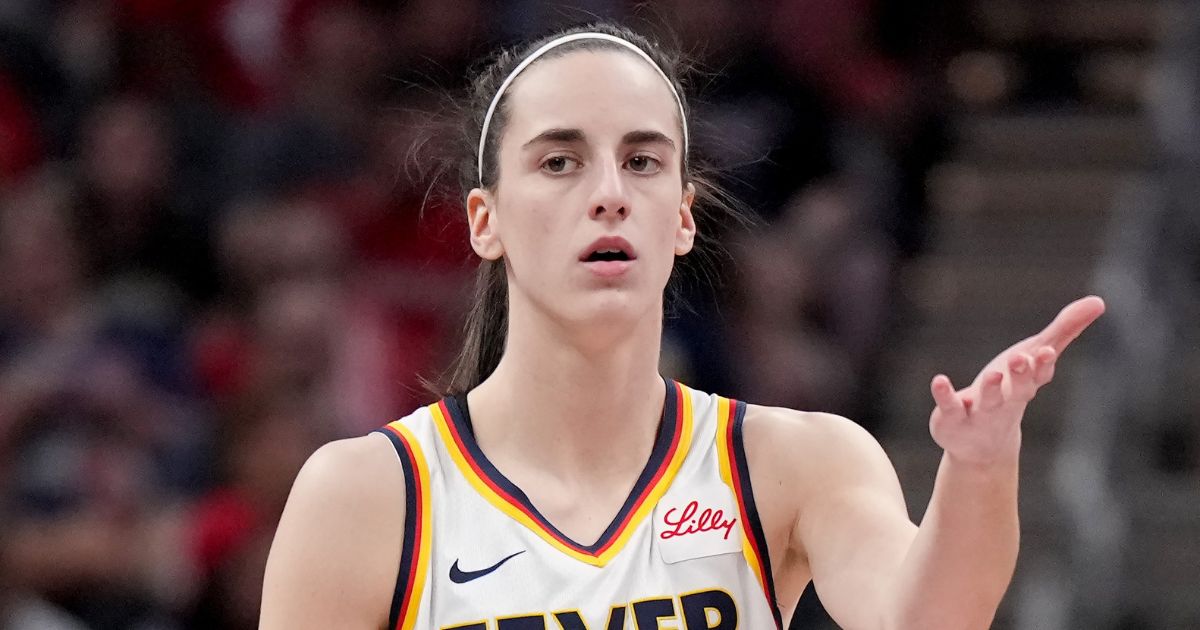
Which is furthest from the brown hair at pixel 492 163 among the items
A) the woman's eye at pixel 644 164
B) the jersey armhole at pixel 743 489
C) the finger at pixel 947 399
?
the finger at pixel 947 399

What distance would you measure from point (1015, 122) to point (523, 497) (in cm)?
578

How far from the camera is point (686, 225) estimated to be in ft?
11.2

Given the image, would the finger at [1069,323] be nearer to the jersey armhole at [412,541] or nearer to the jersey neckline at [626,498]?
the jersey neckline at [626,498]

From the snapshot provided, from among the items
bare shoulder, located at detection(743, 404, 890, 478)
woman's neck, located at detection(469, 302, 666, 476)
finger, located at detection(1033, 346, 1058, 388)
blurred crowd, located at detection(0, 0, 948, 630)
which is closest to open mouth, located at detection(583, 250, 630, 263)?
woman's neck, located at detection(469, 302, 666, 476)

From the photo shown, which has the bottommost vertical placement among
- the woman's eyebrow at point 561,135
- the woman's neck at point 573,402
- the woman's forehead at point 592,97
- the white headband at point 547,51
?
the woman's neck at point 573,402

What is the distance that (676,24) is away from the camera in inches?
290

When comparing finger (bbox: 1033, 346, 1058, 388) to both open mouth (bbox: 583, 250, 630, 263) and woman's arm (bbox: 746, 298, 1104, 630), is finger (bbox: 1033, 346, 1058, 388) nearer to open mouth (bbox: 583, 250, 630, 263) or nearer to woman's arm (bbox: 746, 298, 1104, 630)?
woman's arm (bbox: 746, 298, 1104, 630)

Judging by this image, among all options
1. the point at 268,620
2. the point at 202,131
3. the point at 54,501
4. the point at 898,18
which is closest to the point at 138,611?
the point at 54,501

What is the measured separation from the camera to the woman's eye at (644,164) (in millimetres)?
3205

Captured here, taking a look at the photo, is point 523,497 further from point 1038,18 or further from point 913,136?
point 1038,18

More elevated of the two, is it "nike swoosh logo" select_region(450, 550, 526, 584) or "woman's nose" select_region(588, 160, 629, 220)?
"woman's nose" select_region(588, 160, 629, 220)

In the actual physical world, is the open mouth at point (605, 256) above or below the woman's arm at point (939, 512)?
above

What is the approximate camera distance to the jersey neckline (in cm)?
312

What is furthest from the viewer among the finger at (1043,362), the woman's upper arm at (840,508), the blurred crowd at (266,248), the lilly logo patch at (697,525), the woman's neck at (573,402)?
the blurred crowd at (266,248)
